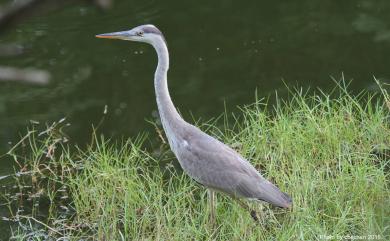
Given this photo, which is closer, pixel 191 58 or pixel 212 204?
pixel 212 204

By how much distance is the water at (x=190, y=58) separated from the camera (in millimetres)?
7000

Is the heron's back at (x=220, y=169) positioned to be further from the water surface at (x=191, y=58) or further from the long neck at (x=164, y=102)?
the water surface at (x=191, y=58)

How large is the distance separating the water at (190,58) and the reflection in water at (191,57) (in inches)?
0.4

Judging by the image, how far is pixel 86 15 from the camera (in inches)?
360

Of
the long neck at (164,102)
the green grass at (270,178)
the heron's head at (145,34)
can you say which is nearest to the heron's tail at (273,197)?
the green grass at (270,178)

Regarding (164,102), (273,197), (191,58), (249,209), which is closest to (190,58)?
(191,58)

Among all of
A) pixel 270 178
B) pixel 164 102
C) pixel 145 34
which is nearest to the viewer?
pixel 164 102

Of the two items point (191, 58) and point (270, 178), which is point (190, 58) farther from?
point (270, 178)

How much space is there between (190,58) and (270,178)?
11.9ft

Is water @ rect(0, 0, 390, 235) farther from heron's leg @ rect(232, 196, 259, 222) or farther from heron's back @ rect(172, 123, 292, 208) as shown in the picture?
heron's leg @ rect(232, 196, 259, 222)

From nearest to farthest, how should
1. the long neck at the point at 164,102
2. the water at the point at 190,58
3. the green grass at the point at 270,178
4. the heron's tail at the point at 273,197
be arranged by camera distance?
the heron's tail at the point at 273,197 → the green grass at the point at 270,178 → the long neck at the point at 164,102 → the water at the point at 190,58

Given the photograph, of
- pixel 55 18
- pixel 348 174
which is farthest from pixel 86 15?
pixel 348 174

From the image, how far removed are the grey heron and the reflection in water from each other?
2.16m

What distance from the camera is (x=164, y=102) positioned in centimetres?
437
